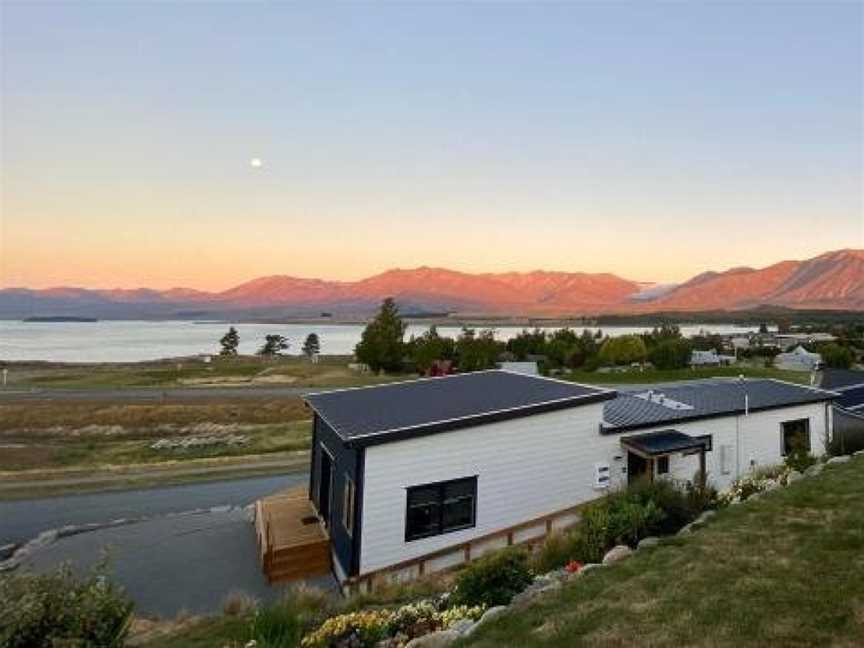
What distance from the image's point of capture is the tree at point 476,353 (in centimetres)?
6806

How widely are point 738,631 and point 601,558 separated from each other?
3910 millimetres

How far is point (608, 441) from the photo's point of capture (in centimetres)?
1886

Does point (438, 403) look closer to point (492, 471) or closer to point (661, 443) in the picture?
point (492, 471)

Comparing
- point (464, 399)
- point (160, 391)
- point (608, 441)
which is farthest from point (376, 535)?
point (160, 391)

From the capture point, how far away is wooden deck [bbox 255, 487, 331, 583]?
657 inches

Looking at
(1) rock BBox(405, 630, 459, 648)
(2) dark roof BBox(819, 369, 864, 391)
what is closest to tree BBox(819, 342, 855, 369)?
(2) dark roof BBox(819, 369, 864, 391)

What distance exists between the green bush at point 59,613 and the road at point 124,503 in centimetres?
1623

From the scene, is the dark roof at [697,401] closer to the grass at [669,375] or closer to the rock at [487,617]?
the rock at [487,617]

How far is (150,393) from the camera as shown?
51.8m

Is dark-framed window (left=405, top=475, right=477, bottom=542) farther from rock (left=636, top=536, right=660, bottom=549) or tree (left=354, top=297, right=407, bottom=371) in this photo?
tree (left=354, top=297, right=407, bottom=371)

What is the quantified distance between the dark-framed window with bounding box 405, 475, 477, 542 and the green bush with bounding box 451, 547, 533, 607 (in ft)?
19.9

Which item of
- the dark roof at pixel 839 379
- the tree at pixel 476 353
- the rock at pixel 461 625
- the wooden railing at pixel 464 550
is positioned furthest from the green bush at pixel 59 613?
the tree at pixel 476 353

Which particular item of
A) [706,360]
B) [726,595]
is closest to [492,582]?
[726,595]

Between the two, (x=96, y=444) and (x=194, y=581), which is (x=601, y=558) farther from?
(x=96, y=444)
